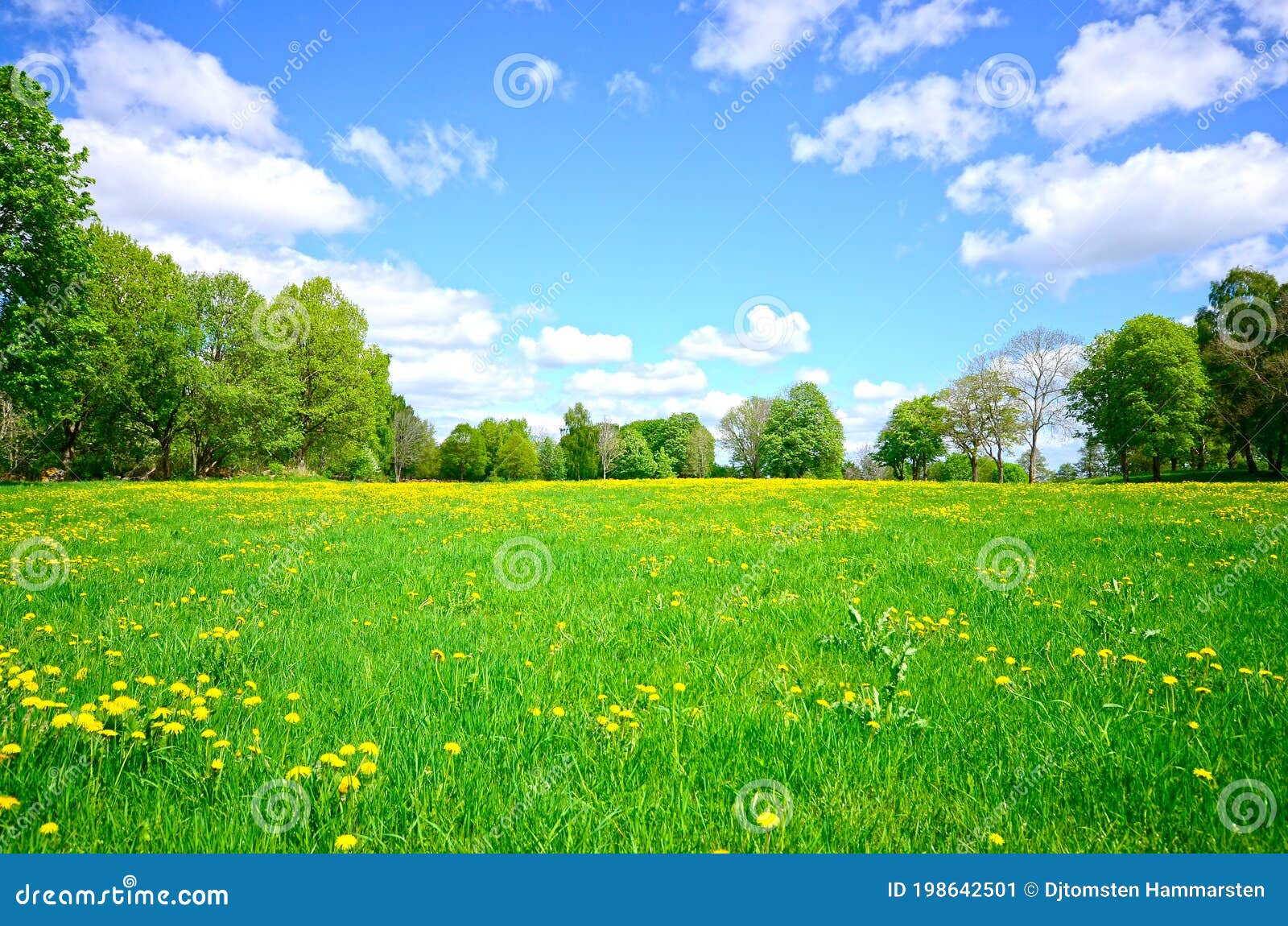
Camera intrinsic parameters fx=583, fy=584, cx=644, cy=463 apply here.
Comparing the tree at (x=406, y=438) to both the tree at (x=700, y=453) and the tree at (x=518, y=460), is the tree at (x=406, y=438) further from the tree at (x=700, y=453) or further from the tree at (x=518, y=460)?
the tree at (x=700, y=453)

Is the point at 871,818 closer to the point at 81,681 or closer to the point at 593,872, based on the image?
the point at 593,872

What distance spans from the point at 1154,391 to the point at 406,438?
80685mm

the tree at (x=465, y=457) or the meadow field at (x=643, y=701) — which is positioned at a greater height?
the tree at (x=465, y=457)

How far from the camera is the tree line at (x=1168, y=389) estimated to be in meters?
37.7

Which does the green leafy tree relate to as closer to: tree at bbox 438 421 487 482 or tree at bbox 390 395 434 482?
tree at bbox 438 421 487 482

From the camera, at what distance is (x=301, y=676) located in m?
4.44

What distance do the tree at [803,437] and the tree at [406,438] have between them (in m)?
48.6

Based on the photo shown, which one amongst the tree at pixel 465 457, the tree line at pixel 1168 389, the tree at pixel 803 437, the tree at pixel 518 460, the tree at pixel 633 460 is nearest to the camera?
the tree line at pixel 1168 389

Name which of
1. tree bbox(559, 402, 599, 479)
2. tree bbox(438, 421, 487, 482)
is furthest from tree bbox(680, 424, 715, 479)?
tree bbox(438, 421, 487, 482)

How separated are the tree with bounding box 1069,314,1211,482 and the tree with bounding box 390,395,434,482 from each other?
76.2 metres

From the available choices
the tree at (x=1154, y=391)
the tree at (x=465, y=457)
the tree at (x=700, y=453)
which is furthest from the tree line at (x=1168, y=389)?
the tree at (x=465, y=457)

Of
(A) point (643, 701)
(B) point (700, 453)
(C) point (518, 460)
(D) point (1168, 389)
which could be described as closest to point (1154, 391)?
(D) point (1168, 389)

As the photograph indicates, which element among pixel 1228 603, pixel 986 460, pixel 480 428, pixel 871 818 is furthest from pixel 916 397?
pixel 871 818

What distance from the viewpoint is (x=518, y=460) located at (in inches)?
3484
